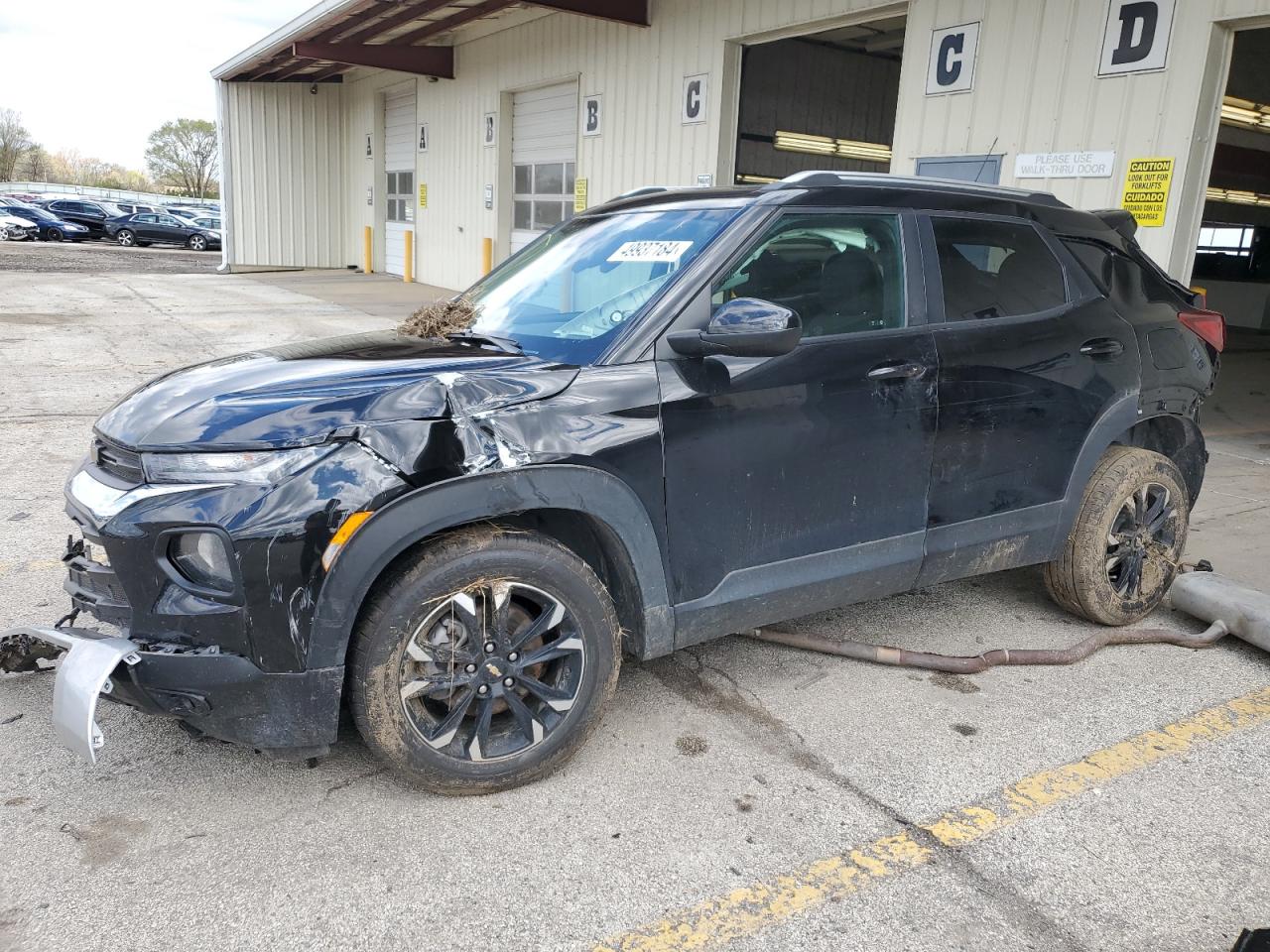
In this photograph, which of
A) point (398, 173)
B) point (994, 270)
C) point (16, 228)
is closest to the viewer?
point (994, 270)

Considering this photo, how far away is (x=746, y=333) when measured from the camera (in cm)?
302

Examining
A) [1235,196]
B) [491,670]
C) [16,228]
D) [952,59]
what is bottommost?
[491,670]

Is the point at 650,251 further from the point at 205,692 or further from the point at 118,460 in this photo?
the point at 205,692

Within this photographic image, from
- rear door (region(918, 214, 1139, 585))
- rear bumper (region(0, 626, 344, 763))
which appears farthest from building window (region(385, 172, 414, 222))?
rear bumper (region(0, 626, 344, 763))

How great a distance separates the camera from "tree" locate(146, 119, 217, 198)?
302 ft

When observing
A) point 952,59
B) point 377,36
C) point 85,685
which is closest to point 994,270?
point 85,685

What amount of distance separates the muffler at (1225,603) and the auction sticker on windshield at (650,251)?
2.94 metres

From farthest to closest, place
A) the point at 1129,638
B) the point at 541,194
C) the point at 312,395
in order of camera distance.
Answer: the point at 541,194 → the point at 1129,638 → the point at 312,395

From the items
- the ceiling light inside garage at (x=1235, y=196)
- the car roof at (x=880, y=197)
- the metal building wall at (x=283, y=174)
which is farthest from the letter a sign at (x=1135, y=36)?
the metal building wall at (x=283, y=174)

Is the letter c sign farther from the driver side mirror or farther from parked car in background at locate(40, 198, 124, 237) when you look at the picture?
parked car in background at locate(40, 198, 124, 237)

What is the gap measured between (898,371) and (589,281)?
1160 mm

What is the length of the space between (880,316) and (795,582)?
1.02 metres

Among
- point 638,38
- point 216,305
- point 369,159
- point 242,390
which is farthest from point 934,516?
point 369,159

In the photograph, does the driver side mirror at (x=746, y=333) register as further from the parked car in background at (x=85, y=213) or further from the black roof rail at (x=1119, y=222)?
the parked car in background at (x=85, y=213)
